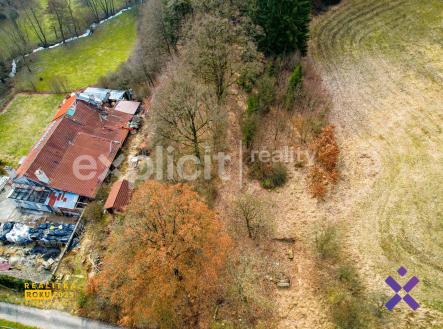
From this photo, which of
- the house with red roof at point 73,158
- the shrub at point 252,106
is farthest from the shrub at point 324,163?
the house with red roof at point 73,158

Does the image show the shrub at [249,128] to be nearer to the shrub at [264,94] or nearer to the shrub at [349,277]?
the shrub at [264,94]

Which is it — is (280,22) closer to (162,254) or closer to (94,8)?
(162,254)

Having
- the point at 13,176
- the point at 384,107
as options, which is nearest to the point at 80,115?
the point at 13,176

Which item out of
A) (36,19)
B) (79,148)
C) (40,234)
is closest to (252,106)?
(79,148)

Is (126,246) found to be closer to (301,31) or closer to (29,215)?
(29,215)

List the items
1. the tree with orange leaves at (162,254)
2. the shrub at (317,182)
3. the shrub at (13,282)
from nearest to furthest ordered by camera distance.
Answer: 1. the tree with orange leaves at (162,254)
2. the shrub at (13,282)
3. the shrub at (317,182)

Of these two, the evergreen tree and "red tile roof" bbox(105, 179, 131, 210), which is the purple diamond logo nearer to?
"red tile roof" bbox(105, 179, 131, 210)

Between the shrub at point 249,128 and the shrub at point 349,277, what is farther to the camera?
the shrub at point 249,128
